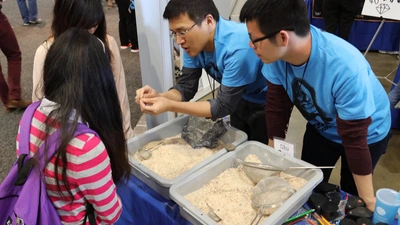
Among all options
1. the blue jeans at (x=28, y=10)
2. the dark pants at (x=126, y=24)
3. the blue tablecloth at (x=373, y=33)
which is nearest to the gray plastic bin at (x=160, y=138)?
the dark pants at (x=126, y=24)

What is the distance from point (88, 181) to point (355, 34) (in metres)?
3.81

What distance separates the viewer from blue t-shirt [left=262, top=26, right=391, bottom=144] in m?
0.96

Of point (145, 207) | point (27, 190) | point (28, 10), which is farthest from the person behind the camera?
point (28, 10)

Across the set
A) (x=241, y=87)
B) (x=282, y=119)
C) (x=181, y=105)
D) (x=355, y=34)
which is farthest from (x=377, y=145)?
(x=355, y=34)

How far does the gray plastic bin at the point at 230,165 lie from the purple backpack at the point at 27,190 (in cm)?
34

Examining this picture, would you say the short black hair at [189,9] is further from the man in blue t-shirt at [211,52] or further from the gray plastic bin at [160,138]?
the gray plastic bin at [160,138]

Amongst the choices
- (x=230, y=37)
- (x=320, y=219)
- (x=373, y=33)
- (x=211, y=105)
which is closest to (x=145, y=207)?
(x=211, y=105)

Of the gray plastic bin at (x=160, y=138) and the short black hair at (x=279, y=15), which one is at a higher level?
the short black hair at (x=279, y=15)

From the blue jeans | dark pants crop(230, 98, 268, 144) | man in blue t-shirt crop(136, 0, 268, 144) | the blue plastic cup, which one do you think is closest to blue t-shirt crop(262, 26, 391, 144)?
man in blue t-shirt crop(136, 0, 268, 144)

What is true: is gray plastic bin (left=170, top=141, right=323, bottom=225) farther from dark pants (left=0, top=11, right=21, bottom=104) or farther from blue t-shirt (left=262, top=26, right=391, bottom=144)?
dark pants (left=0, top=11, right=21, bottom=104)

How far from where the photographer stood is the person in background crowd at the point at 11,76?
2.68 metres

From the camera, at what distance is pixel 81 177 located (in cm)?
79

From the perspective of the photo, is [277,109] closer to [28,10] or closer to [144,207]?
[144,207]

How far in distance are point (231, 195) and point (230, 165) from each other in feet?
0.45
